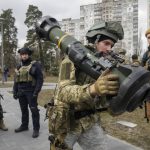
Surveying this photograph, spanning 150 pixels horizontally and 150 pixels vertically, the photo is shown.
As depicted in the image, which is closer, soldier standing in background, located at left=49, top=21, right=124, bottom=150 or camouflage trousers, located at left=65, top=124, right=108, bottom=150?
soldier standing in background, located at left=49, top=21, right=124, bottom=150

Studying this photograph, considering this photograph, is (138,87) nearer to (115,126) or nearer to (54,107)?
(54,107)

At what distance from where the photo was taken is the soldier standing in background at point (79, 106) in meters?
2.44

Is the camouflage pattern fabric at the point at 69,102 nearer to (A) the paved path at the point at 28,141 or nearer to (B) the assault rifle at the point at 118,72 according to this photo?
(B) the assault rifle at the point at 118,72

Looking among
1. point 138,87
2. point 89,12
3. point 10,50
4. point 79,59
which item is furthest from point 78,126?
point 89,12

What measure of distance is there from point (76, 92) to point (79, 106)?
0.53 metres

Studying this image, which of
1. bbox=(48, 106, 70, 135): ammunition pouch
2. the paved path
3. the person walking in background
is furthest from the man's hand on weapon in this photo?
the person walking in background

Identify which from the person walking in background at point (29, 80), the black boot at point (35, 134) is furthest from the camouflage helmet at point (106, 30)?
the black boot at point (35, 134)

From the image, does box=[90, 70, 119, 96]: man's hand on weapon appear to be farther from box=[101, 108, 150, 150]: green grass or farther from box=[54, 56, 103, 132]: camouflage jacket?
box=[101, 108, 150, 150]: green grass

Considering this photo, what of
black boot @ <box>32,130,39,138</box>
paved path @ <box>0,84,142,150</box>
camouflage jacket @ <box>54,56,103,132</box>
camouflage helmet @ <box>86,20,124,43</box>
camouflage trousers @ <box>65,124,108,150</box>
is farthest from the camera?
black boot @ <box>32,130,39,138</box>

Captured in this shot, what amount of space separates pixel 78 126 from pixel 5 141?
396 centimetres

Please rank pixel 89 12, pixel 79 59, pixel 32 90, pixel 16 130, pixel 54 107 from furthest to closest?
pixel 89 12 < pixel 16 130 < pixel 32 90 < pixel 54 107 < pixel 79 59

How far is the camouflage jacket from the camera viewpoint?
90.3 inches

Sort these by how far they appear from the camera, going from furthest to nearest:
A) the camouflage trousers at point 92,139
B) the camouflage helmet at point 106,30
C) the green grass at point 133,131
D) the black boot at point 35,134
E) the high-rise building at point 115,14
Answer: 1. the high-rise building at point 115,14
2. the black boot at point 35,134
3. the green grass at point 133,131
4. the camouflage trousers at point 92,139
5. the camouflage helmet at point 106,30

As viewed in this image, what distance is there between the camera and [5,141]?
6.69 metres
